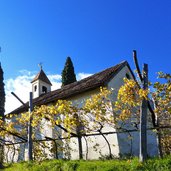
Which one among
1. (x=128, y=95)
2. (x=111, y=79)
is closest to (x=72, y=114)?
(x=128, y=95)

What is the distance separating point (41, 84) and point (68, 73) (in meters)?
5.81

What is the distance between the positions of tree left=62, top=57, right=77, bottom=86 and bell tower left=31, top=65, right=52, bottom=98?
10.2 feet

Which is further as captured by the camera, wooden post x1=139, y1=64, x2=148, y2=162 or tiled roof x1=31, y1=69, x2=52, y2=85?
tiled roof x1=31, y1=69, x2=52, y2=85

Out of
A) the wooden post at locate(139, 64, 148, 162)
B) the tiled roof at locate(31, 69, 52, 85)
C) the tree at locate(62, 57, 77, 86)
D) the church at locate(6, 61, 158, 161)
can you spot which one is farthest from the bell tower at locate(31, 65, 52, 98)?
the wooden post at locate(139, 64, 148, 162)

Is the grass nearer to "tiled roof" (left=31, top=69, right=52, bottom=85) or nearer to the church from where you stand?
the church

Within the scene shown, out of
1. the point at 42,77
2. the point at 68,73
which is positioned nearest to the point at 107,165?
the point at 42,77

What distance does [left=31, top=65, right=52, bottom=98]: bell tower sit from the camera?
3499 cm

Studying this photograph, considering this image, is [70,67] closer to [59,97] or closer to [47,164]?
[59,97]

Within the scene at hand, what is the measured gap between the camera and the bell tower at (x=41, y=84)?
115 ft

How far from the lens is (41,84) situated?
3575 cm

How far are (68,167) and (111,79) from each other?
34.4ft

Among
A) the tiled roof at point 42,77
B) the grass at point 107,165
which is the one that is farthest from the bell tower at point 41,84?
the grass at point 107,165

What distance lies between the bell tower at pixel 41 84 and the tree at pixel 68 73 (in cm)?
310

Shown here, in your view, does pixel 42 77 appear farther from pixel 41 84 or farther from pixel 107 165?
pixel 107 165
